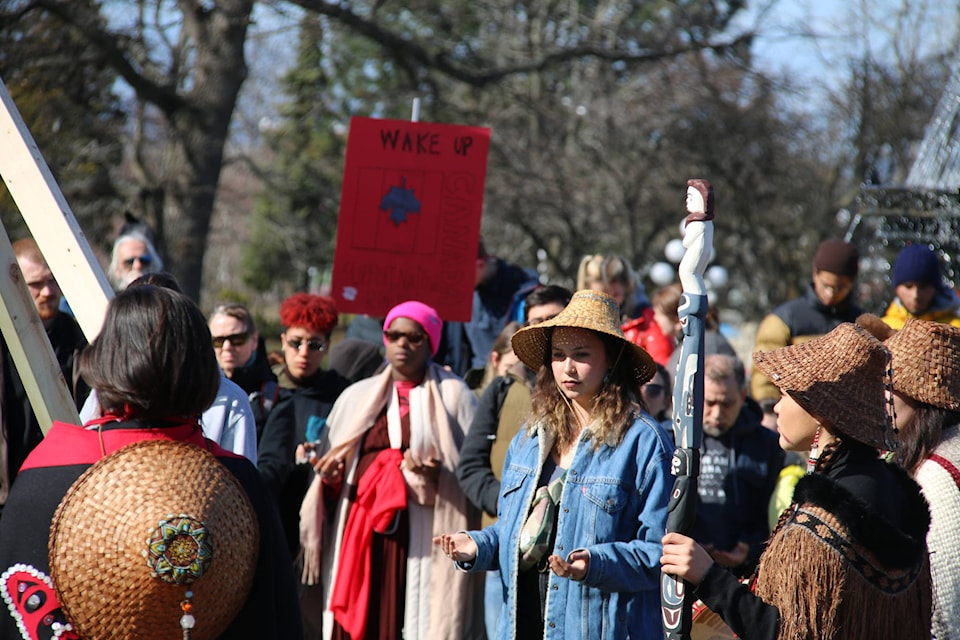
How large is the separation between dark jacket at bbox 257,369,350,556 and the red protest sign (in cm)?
117

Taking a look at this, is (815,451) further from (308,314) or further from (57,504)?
(308,314)

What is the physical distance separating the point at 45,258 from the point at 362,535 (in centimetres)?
238

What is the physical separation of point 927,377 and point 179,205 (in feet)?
27.6

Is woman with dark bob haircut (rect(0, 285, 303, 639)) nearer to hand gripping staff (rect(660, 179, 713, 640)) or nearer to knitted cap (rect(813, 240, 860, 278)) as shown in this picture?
hand gripping staff (rect(660, 179, 713, 640))

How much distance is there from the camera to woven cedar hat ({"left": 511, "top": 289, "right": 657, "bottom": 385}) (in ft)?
12.2

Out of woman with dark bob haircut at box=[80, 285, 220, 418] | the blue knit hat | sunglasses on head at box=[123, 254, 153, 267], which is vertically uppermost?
the blue knit hat

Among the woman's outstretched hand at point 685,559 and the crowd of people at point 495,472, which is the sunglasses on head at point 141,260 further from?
the woman's outstretched hand at point 685,559

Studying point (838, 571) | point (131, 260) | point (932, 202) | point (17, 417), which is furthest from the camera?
point (932, 202)

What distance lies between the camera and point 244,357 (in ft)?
16.7

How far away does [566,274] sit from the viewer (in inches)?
788

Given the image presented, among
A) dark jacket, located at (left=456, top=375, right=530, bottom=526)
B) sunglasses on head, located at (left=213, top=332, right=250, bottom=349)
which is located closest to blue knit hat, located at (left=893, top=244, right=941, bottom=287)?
dark jacket, located at (left=456, top=375, right=530, bottom=526)

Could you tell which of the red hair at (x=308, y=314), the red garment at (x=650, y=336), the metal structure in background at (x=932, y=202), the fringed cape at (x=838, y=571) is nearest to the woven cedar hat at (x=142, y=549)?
the fringed cape at (x=838, y=571)

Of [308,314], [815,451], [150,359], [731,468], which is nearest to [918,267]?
[731,468]

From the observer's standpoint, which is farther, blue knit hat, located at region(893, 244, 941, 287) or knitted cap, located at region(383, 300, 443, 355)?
blue knit hat, located at region(893, 244, 941, 287)
